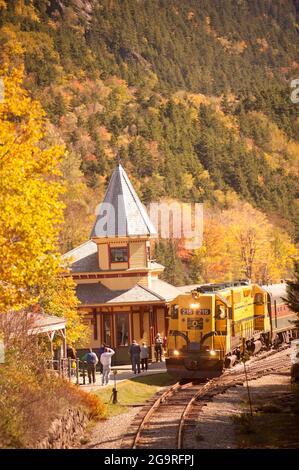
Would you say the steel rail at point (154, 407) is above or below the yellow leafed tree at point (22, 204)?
below

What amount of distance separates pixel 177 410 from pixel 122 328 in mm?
20276

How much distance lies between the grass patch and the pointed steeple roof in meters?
13.5

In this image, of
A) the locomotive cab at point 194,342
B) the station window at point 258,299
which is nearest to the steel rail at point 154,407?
the locomotive cab at point 194,342

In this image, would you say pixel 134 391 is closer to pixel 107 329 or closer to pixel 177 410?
pixel 177 410

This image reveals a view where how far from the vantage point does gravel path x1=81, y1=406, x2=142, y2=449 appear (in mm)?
23819

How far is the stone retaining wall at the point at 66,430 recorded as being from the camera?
77.1ft

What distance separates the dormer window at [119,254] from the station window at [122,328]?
136 inches

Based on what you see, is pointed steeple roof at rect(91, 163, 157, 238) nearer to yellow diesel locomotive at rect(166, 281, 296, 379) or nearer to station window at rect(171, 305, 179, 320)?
yellow diesel locomotive at rect(166, 281, 296, 379)

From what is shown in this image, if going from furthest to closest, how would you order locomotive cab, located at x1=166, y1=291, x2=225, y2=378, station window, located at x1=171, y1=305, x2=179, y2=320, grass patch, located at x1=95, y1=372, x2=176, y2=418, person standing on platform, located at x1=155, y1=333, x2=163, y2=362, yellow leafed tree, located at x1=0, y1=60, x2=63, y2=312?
person standing on platform, located at x1=155, y1=333, x2=163, y2=362 → station window, located at x1=171, y1=305, x2=179, y2=320 → locomotive cab, located at x1=166, y1=291, x2=225, y2=378 → grass patch, located at x1=95, y1=372, x2=176, y2=418 → yellow leafed tree, located at x1=0, y1=60, x2=63, y2=312

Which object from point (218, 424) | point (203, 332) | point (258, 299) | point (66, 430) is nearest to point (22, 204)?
point (66, 430)

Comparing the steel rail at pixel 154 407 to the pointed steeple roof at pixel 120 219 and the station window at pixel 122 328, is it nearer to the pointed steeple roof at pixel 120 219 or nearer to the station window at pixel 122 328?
the station window at pixel 122 328

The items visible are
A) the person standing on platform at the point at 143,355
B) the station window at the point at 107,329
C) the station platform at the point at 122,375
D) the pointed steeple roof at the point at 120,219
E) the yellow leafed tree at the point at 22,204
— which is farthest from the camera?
the pointed steeple roof at the point at 120,219

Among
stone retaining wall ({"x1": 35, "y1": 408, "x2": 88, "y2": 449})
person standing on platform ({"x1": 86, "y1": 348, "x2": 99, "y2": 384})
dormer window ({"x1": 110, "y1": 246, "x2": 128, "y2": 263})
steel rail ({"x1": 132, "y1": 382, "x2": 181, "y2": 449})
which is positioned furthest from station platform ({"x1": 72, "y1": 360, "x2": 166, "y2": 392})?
dormer window ({"x1": 110, "y1": 246, "x2": 128, "y2": 263})
